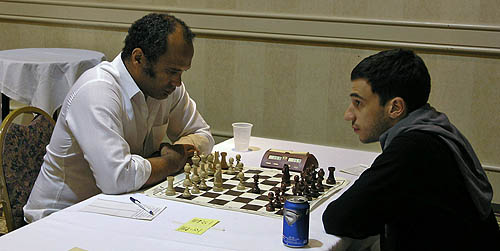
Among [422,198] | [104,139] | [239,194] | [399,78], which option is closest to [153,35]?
[104,139]

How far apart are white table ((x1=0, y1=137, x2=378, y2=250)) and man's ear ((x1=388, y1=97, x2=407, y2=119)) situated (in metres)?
0.40

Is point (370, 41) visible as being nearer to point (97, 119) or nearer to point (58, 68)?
point (58, 68)

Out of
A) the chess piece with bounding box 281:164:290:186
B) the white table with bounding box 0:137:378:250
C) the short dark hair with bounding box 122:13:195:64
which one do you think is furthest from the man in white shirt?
the chess piece with bounding box 281:164:290:186

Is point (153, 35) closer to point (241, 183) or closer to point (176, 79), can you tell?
point (176, 79)

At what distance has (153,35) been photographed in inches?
93.3

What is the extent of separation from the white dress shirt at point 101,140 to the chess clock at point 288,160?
297mm

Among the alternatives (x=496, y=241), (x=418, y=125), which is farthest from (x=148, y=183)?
(x=496, y=241)

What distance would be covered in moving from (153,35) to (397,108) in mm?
975

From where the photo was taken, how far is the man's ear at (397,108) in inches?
76.2

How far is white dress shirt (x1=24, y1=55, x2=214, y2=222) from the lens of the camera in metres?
2.15

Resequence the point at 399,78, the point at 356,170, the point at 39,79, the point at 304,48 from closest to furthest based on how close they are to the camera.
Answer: the point at 399,78
the point at 356,170
the point at 39,79
the point at 304,48

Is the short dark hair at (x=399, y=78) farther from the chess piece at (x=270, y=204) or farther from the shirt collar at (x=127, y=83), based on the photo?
the shirt collar at (x=127, y=83)

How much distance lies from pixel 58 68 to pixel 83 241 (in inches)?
108

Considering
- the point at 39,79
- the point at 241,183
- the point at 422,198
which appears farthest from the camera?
the point at 39,79
